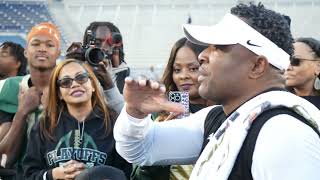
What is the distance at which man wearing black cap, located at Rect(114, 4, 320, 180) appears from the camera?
1.55 meters

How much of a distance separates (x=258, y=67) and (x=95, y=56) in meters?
1.47

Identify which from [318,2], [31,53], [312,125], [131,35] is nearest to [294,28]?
[318,2]

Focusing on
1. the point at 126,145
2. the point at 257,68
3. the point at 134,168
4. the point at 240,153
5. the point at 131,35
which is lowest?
the point at 131,35

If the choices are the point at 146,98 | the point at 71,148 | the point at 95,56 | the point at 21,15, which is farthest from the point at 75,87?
the point at 21,15

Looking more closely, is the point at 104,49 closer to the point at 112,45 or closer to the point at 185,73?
the point at 112,45

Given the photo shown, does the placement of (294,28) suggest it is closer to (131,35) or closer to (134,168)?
(131,35)

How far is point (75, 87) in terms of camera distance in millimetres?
3018

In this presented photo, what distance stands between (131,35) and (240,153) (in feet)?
85.2

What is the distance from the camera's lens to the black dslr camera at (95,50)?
310cm

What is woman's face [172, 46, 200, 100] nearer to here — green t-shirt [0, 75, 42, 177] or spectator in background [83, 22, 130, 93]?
spectator in background [83, 22, 130, 93]

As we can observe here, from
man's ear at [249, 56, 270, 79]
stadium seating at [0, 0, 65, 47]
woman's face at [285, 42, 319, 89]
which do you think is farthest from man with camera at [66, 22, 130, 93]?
stadium seating at [0, 0, 65, 47]

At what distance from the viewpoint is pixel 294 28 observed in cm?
2738

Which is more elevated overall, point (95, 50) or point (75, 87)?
point (95, 50)

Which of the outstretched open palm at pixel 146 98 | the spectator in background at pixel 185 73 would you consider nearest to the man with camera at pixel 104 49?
the spectator in background at pixel 185 73
